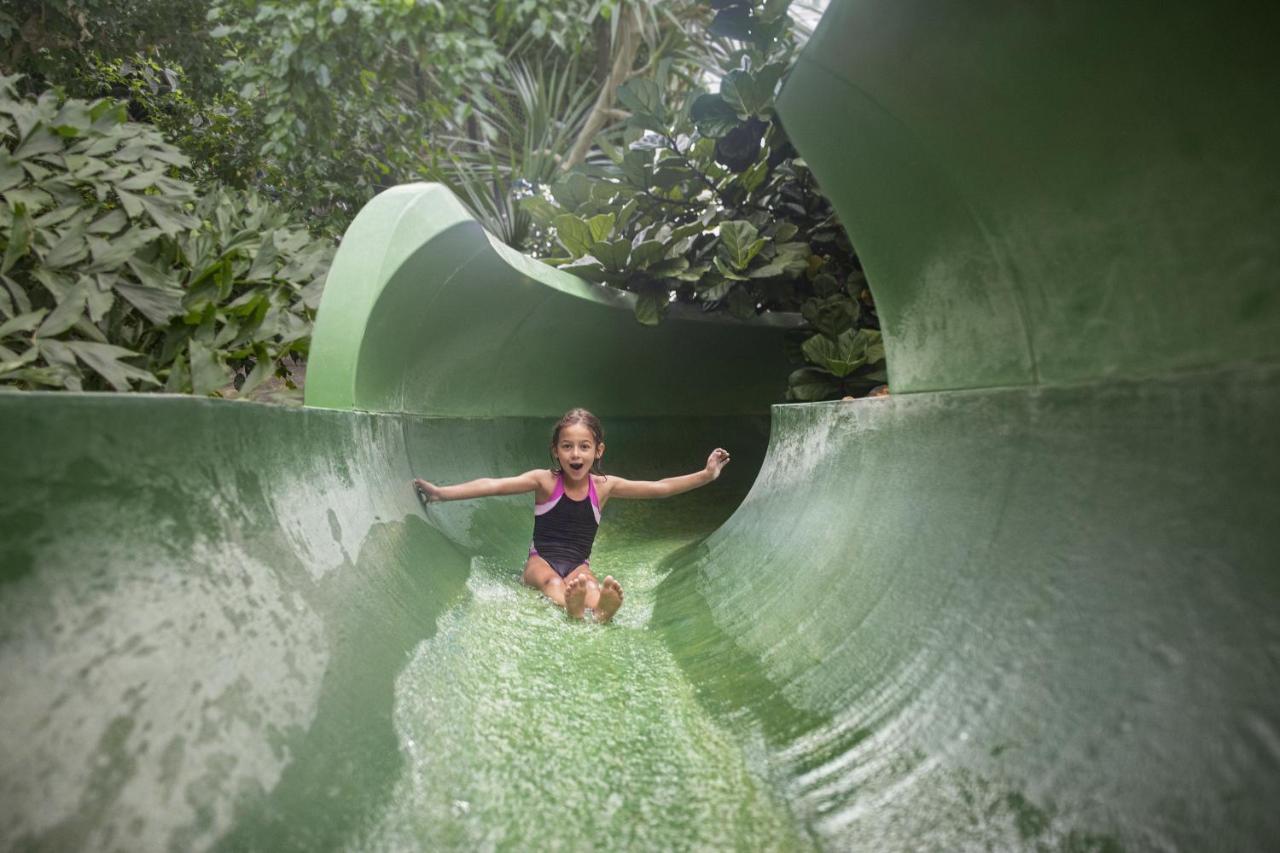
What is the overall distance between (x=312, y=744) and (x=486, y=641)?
2.79 ft

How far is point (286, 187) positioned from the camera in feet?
21.2

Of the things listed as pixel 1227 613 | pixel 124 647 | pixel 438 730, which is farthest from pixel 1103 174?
pixel 124 647

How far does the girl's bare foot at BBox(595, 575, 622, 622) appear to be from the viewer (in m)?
2.42

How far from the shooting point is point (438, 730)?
1.48 metres

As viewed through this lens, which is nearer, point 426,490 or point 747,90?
point 426,490

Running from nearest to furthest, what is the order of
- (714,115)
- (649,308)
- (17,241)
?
(17,241)
(714,115)
(649,308)

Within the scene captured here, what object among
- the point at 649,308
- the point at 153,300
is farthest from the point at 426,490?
the point at 649,308

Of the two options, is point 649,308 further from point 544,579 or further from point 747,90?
point 544,579

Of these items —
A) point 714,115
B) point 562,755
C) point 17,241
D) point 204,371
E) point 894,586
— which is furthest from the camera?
point 714,115

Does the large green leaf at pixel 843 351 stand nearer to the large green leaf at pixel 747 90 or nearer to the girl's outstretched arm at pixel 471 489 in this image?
the large green leaf at pixel 747 90

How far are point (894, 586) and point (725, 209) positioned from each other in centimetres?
385

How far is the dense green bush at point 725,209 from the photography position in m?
4.56

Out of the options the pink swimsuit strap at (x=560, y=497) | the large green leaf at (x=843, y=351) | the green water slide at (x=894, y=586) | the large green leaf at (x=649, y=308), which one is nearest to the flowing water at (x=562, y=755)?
the green water slide at (x=894, y=586)

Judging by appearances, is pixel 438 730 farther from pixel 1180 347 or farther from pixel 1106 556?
pixel 1180 347
